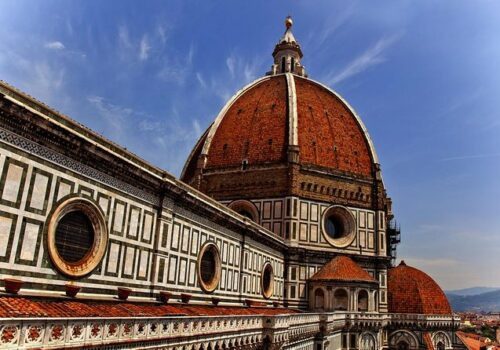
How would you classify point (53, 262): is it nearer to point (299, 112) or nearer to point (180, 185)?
point (180, 185)

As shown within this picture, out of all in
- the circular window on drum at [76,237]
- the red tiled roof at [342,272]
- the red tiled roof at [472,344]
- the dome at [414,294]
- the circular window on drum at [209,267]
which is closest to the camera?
the circular window on drum at [76,237]

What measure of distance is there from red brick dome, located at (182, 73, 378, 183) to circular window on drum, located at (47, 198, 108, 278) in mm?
28711

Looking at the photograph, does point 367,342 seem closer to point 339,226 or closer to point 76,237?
point 339,226

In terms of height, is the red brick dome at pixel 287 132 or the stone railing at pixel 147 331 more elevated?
the red brick dome at pixel 287 132

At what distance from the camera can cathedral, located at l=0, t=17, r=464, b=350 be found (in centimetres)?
1382

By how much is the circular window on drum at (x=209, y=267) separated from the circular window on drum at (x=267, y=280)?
9.07 m

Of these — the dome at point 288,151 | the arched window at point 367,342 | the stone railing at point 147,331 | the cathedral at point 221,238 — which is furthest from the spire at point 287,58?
the stone railing at point 147,331

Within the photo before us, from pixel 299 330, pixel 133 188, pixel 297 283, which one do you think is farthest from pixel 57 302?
pixel 297 283

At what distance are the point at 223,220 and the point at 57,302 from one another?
48.0 ft

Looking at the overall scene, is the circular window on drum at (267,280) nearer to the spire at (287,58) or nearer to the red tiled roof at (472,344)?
the red tiled roof at (472,344)

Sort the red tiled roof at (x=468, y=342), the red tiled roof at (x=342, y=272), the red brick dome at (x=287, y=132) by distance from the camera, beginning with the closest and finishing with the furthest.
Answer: the red tiled roof at (x=342, y=272), the red brick dome at (x=287, y=132), the red tiled roof at (x=468, y=342)

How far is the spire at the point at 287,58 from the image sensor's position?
58406 millimetres

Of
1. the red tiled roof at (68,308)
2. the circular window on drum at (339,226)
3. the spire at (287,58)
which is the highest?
the spire at (287,58)

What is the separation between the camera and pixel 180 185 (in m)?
23.0
